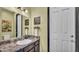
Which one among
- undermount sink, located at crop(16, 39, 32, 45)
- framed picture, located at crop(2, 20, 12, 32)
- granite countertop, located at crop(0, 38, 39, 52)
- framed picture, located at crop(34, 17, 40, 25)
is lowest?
granite countertop, located at crop(0, 38, 39, 52)

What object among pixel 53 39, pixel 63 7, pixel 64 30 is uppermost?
pixel 63 7

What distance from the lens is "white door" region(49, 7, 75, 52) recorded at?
1.87 meters

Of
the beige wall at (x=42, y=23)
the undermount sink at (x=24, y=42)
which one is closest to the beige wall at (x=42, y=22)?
the beige wall at (x=42, y=23)

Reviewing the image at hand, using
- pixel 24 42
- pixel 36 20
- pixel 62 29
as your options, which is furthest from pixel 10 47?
pixel 62 29

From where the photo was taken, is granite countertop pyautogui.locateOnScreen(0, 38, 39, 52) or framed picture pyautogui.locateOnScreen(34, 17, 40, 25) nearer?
granite countertop pyautogui.locateOnScreen(0, 38, 39, 52)

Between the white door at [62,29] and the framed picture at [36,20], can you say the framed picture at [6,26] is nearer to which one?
the framed picture at [36,20]

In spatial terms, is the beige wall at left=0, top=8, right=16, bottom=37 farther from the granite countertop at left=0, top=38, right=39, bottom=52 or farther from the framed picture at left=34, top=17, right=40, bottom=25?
the framed picture at left=34, top=17, right=40, bottom=25

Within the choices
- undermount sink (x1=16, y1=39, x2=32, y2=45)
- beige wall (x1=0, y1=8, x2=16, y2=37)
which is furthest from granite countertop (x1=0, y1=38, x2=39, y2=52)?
beige wall (x1=0, y1=8, x2=16, y2=37)

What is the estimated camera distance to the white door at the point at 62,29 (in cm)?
187

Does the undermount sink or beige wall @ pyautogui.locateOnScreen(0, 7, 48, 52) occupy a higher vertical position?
beige wall @ pyautogui.locateOnScreen(0, 7, 48, 52)
